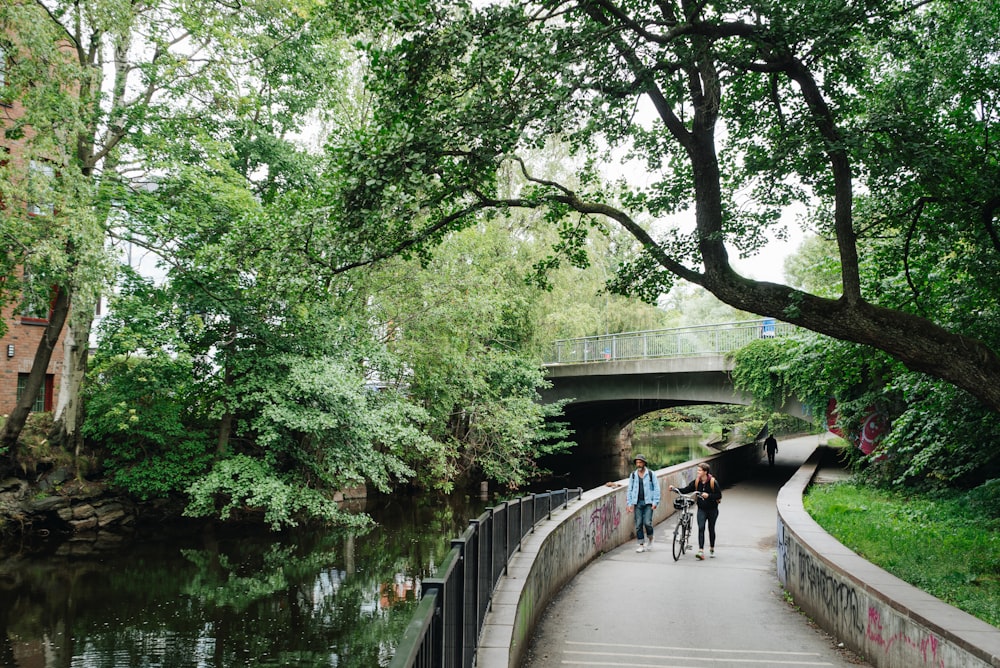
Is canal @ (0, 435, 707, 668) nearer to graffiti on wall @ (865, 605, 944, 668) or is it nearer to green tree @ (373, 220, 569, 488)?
green tree @ (373, 220, 569, 488)

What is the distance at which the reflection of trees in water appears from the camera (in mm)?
10500

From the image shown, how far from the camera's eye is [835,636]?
739 centimetres

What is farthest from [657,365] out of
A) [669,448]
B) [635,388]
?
[669,448]

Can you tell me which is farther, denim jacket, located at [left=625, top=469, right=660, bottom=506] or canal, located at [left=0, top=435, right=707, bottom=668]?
denim jacket, located at [left=625, top=469, right=660, bottom=506]

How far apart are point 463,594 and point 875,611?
3993 mm

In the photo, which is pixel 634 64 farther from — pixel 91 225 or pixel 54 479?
pixel 54 479

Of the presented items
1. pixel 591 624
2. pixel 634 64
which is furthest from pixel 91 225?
pixel 591 624

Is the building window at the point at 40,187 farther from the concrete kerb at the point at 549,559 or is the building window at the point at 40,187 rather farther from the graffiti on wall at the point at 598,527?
the graffiti on wall at the point at 598,527

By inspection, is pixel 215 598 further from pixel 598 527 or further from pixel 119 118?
pixel 119 118

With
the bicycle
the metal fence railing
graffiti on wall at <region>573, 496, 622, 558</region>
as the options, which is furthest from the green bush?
the metal fence railing

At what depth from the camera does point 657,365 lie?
86.8 ft

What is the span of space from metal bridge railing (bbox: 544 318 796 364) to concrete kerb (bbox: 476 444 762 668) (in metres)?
7.33

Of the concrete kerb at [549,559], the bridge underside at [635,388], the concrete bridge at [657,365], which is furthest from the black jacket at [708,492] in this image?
the bridge underside at [635,388]

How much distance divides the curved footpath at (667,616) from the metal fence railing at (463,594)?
9.1 inches
